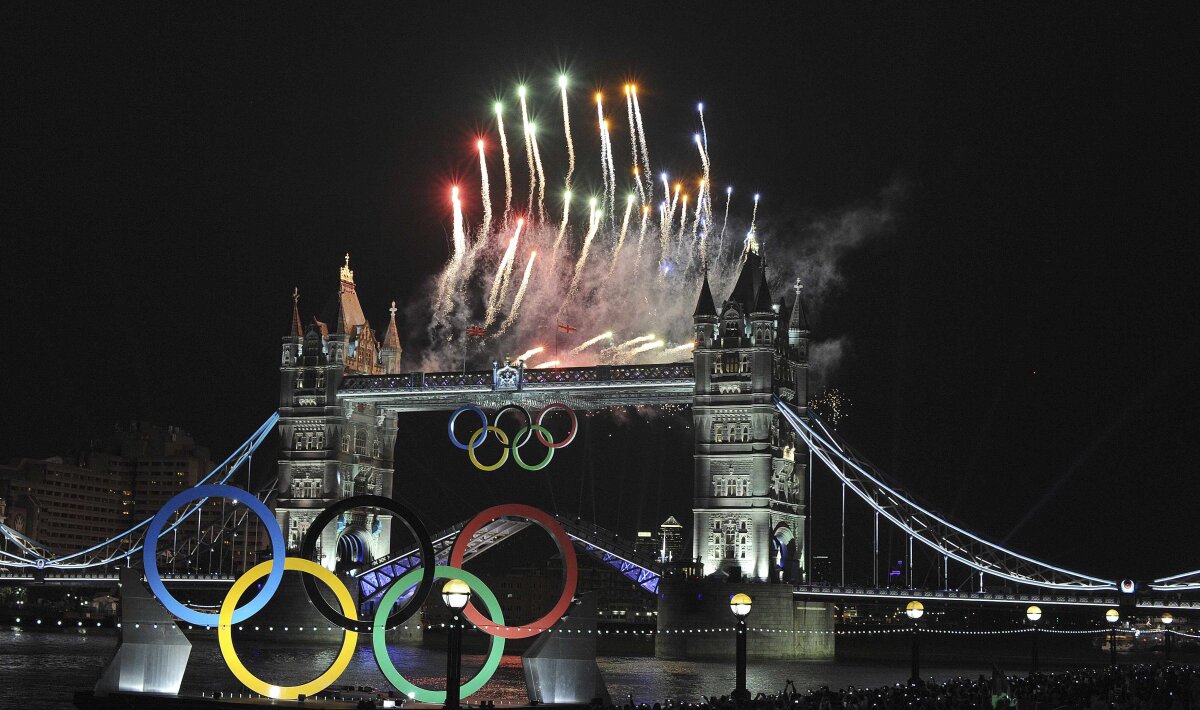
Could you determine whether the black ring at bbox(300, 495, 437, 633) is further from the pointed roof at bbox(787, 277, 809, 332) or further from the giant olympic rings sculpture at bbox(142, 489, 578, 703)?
the pointed roof at bbox(787, 277, 809, 332)

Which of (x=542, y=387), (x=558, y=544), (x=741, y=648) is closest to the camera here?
(x=558, y=544)

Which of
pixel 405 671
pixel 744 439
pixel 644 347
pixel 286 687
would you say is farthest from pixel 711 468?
pixel 286 687

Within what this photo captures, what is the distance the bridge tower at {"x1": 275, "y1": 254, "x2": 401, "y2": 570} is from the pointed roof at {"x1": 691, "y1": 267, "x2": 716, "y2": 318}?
20527mm

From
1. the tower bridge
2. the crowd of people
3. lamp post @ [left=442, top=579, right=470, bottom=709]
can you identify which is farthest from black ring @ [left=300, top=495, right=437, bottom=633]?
the tower bridge

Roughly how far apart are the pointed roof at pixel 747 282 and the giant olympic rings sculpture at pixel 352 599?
130 ft

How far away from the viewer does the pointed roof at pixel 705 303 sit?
80.1m

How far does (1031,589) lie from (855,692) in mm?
44896

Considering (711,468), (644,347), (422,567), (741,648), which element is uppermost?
(644,347)

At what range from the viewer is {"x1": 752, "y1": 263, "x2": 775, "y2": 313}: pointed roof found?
79.5 m

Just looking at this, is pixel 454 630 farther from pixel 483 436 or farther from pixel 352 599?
pixel 483 436

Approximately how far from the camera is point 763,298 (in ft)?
262

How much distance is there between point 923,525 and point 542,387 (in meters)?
19.4

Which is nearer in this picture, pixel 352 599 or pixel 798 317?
A: pixel 352 599

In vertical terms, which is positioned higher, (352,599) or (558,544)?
(558,544)
